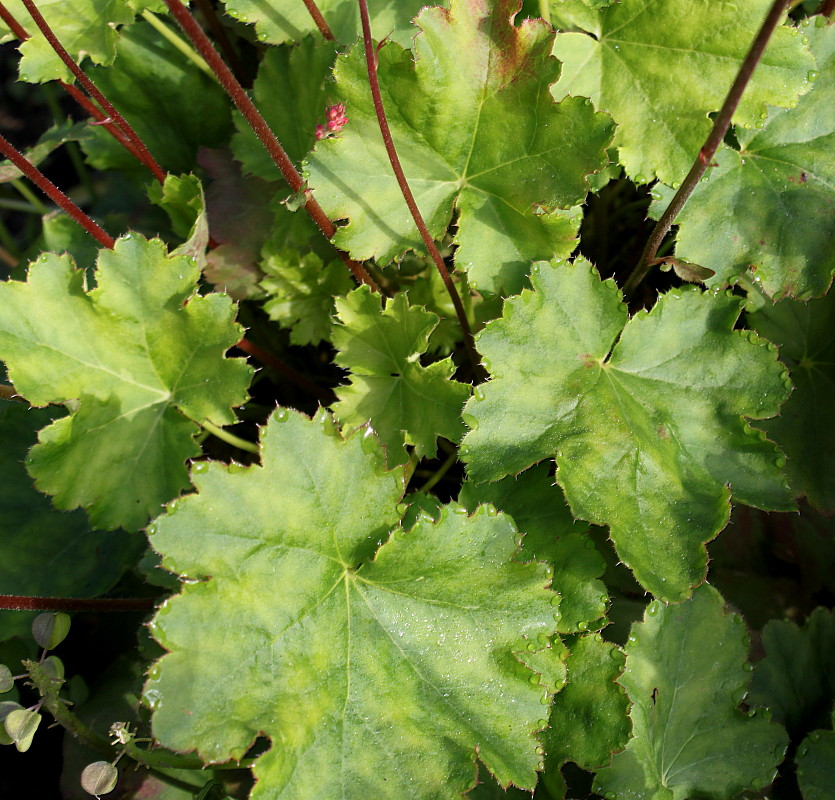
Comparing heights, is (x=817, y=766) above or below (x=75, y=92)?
below

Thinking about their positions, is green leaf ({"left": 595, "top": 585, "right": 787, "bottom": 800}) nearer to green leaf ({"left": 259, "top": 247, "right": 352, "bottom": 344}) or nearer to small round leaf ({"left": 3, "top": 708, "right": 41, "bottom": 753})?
green leaf ({"left": 259, "top": 247, "right": 352, "bottom": 344})

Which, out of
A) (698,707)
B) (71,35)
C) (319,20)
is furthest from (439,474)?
(71,35)

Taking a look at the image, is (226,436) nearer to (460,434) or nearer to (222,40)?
(460,434)

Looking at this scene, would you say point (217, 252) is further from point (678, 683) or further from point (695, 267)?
point (678, 683)

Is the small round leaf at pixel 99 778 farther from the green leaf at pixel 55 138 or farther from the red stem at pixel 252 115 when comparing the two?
the green leaf at pixel 55 138

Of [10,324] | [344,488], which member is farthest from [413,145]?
[10,324]

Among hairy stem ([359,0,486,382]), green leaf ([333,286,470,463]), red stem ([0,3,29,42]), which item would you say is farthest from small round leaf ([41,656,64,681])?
red stem ([0,3,29,42])
